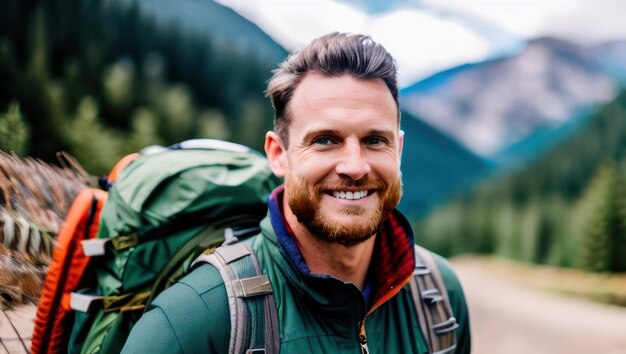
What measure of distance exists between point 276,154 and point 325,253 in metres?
0.29

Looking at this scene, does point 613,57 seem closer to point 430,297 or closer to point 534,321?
point 534,321

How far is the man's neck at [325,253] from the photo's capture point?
4.50 ft

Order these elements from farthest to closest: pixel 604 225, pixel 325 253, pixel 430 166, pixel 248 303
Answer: pixel 430 166, pixel 604 225, pixel 325 253, pixel 248 303

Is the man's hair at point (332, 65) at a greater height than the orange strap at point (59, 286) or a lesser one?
greater

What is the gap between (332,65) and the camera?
138 cm

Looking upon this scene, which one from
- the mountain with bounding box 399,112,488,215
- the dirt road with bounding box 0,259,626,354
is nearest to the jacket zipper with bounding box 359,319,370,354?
the dirt road with bounding box 0,259,626,354

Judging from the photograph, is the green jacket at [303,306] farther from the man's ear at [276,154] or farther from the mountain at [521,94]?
the mountain at [521,94]

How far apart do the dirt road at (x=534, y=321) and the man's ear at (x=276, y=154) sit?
3702 millimetres

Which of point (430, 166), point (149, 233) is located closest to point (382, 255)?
point (149, 233)

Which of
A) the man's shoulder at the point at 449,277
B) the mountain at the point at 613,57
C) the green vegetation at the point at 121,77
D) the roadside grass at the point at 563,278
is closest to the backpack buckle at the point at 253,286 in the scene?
the man's shoulder at the point at 449,277

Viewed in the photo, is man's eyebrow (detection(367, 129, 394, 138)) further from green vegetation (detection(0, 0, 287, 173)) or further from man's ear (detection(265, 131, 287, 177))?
green vegetation (detection(0, 0, 287, 173))

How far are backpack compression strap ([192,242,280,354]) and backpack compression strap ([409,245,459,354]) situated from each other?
423 mm

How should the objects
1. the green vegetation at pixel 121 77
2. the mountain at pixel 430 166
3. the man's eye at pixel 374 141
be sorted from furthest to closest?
1. the mountain at pixel 430 166
2. the green vegetation at pixel 121 77
3. the man's eye at pixel 374 141

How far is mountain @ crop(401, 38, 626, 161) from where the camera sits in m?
5.21
